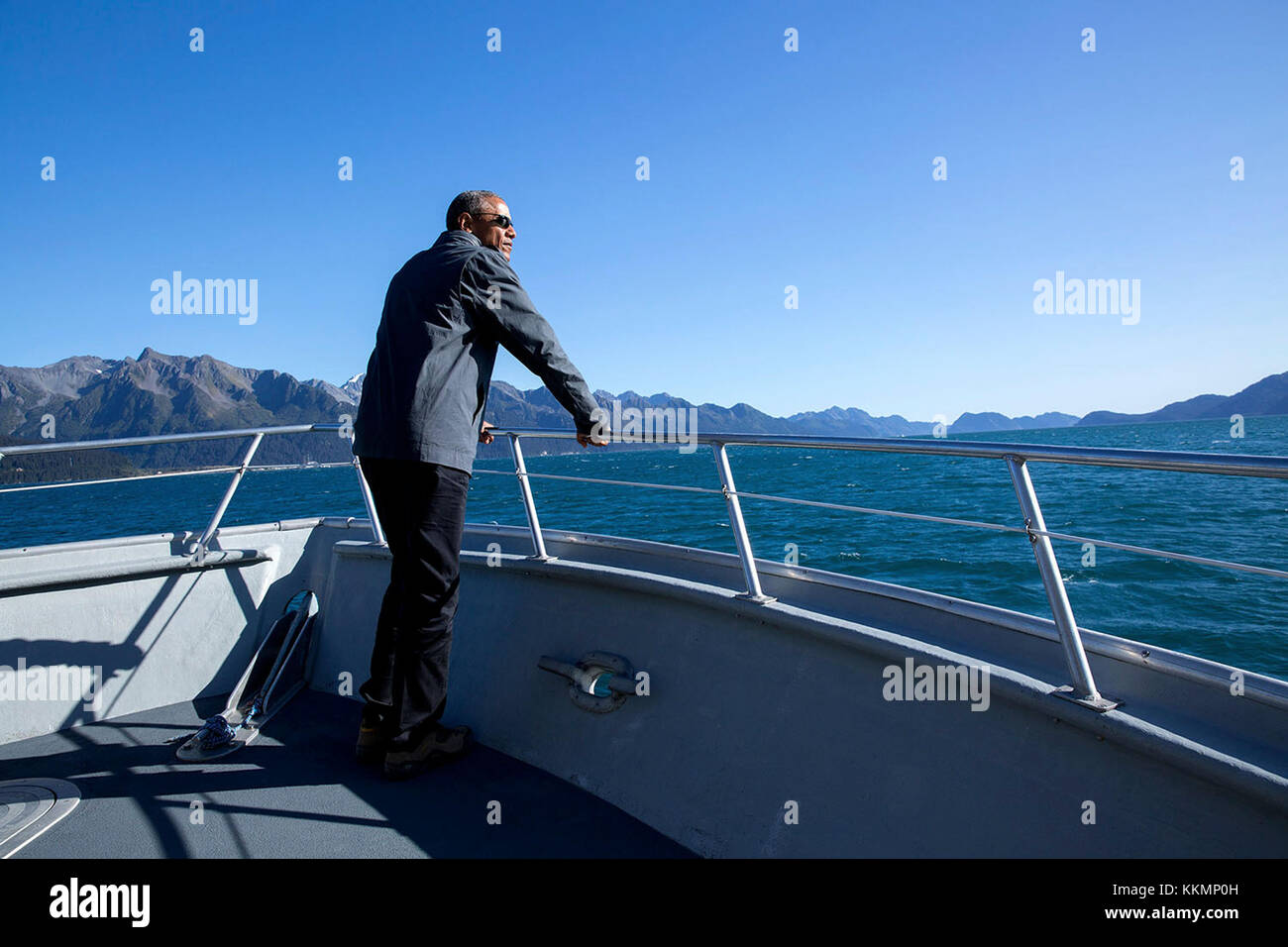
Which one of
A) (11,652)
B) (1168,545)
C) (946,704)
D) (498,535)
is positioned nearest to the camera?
(946,704)

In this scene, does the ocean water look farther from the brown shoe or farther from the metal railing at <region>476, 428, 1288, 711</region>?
the brown shoe

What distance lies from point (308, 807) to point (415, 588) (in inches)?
32.4

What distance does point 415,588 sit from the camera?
231 centimetres

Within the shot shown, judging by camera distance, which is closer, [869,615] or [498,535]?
[869,615]

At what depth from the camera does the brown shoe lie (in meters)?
2.49

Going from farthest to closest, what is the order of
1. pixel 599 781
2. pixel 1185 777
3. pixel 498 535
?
pixel 498 535 < pixel 599 781 < pixel 1185 777

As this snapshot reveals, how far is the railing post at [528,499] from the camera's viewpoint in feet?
9.71

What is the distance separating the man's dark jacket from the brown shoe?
105cm

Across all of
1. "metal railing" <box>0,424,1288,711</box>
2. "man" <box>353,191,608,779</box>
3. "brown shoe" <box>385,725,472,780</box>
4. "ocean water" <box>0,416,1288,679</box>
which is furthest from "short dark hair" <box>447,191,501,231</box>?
"brown shoe" <box>385,725,472,780</box>

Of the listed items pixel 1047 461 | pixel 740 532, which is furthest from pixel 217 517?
pixel 1047 461

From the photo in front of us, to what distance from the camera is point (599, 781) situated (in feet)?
7.87
